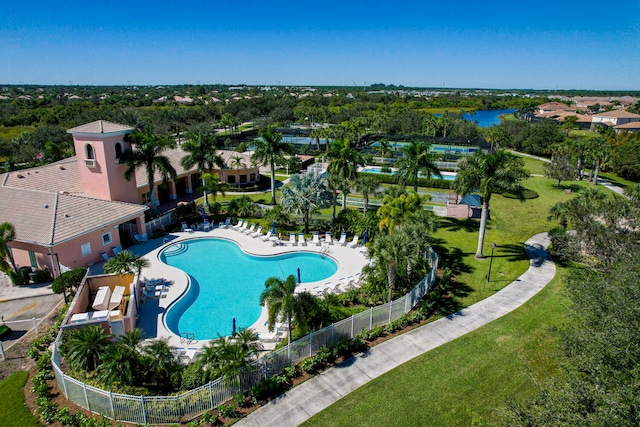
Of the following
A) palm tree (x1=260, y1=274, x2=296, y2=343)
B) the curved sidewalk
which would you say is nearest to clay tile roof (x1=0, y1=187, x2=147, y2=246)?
palm tree (x1=260, y1=274, x2=296, y2=343)

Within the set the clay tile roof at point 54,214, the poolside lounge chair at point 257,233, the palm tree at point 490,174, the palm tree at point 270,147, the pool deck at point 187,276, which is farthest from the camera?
the palm tree at point 270,147

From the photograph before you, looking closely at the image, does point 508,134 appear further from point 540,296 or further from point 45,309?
point 45,309

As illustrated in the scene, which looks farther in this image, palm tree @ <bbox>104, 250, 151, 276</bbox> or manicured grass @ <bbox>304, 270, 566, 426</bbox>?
palm tree @ <bbox>104, 250, 151, 276</bbox>

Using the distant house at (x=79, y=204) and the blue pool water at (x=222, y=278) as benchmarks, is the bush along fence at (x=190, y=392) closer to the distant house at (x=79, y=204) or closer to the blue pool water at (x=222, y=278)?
the blue pool water at (x=222, y=278)

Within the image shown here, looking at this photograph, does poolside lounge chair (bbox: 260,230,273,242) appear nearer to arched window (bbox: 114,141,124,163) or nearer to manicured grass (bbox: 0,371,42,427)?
arched window (bbox: 114,141,124,163)

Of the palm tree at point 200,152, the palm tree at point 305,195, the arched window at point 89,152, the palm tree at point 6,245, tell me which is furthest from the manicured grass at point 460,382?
the arched window at point 89,152

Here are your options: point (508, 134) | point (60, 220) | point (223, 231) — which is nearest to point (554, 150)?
point (508, 134)
